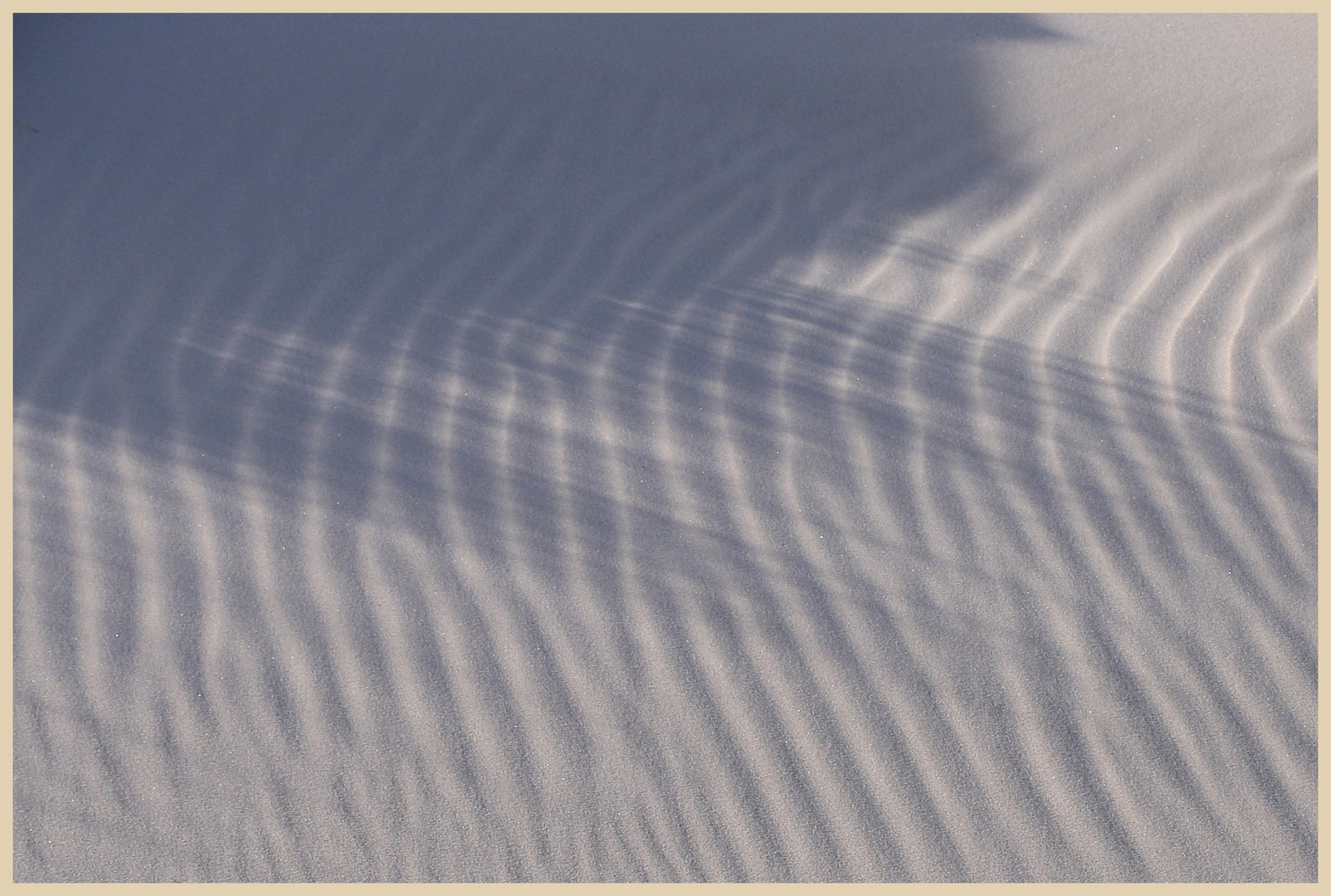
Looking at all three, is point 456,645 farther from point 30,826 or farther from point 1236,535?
point 1236,535

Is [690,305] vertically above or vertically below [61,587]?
above

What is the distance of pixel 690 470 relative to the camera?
10.2ft

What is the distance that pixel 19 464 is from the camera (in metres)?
3.23

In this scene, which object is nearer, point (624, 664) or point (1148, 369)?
point (624, 664)

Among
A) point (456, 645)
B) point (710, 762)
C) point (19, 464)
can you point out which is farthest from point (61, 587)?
point (710, 762)

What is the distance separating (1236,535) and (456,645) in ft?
7.26

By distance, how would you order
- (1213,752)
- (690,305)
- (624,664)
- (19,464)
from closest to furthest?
(1213,752)
(624,664)
(19,464)
(690,305)

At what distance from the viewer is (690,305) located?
3594 millimetres

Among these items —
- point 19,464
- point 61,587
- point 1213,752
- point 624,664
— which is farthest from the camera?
point 19,464

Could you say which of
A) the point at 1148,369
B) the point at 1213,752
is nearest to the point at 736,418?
the point at 1148,369

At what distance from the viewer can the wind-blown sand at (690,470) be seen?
255 cm

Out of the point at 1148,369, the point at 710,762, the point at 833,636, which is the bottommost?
the point at 710,762

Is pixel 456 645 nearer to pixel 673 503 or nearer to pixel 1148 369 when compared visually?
pixel 673 503

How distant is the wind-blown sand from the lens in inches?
101
